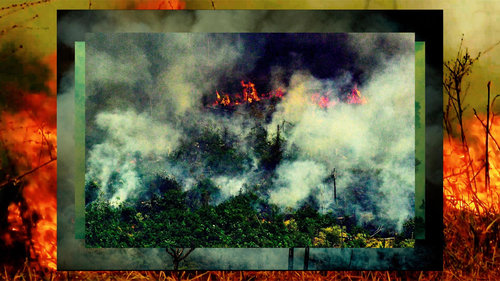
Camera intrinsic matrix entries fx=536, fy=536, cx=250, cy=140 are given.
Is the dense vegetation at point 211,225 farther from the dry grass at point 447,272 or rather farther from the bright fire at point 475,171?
the bright fire at point 475,171

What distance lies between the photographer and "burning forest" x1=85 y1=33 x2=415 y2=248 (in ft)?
11.9

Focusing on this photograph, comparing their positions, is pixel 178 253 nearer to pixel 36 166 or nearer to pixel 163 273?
pixel 163 273

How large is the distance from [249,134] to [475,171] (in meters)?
1.61

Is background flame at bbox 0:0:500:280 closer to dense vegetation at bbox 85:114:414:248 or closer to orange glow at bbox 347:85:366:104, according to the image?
dense vegetation at bbox 85:114:414:248

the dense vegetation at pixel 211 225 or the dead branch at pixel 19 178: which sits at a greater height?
the dead branch at pixel 19 178

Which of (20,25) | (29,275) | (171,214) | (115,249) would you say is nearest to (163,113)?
(171,214)

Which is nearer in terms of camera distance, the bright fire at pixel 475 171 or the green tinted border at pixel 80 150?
the green tinted border at pixel 80 150

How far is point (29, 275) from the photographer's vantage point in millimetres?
3758

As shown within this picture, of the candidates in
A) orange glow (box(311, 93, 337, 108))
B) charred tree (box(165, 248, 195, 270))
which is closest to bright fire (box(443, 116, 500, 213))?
orange glow (box(311, 93, 337, 108))

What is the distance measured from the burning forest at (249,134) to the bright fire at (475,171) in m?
0.36

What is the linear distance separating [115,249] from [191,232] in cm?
53

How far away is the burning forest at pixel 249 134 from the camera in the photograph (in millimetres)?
3623

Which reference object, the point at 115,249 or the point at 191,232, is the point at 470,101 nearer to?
the point at 191,232

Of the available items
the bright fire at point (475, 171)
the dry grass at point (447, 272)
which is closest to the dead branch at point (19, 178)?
the dry grass at point (447, 272)
